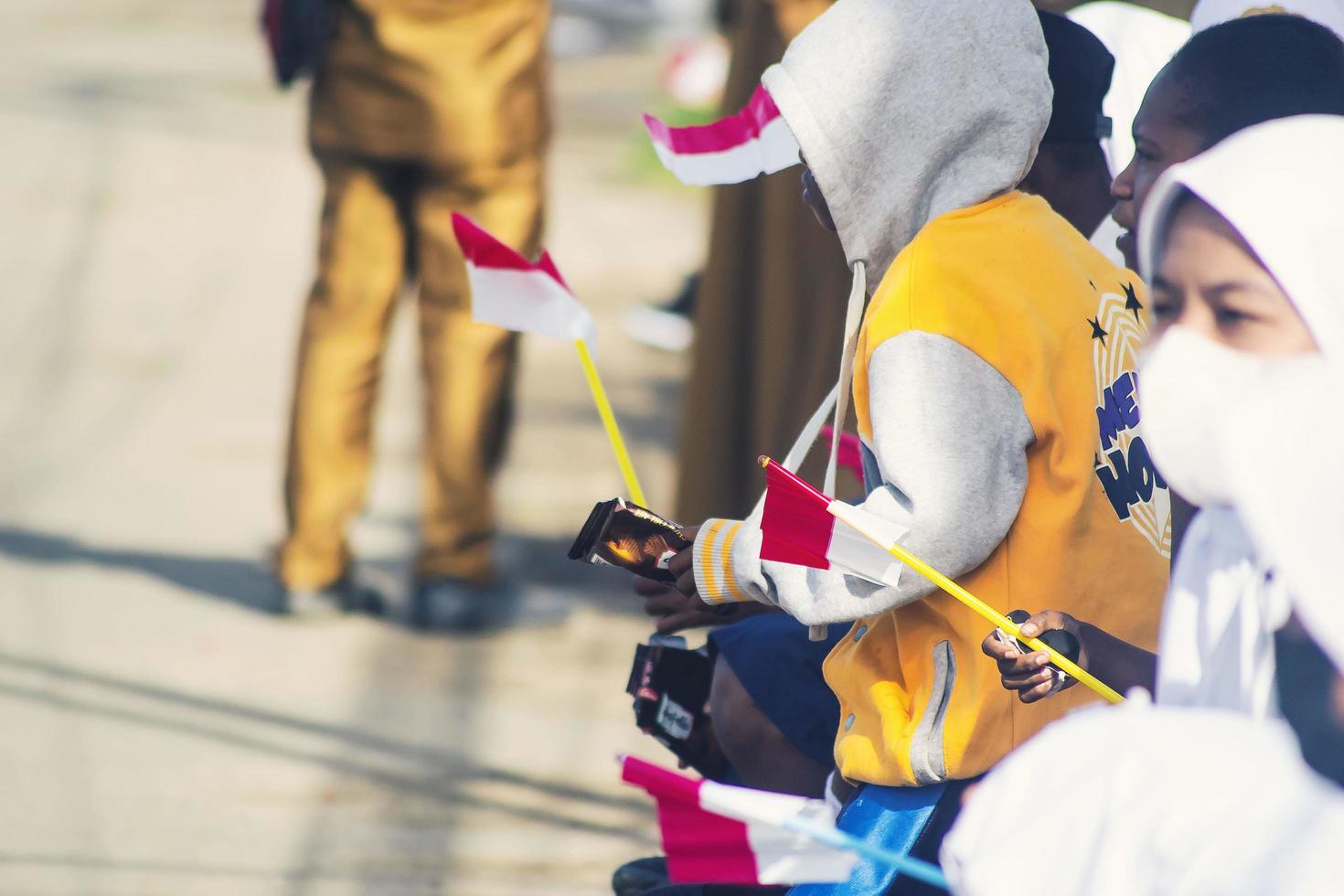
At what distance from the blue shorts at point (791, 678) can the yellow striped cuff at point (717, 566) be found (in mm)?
275

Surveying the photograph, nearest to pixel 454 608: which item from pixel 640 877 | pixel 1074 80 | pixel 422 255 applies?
pixel 422 255

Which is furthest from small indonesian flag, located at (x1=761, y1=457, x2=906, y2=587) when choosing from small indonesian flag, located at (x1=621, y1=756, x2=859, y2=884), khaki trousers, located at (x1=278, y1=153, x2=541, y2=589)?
khaki trousers, located at (x1=278, y1=153, x2=541, y2=589)

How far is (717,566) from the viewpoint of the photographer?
216 cm

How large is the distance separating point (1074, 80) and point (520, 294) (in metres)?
0.79

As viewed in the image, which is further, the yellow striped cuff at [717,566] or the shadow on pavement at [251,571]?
the shadow on pavement at [251,571]

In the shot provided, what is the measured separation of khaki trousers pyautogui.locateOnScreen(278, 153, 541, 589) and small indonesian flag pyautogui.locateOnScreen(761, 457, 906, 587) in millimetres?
2648

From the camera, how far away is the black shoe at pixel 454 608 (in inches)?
186

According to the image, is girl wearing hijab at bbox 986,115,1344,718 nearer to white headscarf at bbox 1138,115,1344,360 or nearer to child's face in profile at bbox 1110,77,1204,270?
white headscarf at bbox 1138,115,1344,360

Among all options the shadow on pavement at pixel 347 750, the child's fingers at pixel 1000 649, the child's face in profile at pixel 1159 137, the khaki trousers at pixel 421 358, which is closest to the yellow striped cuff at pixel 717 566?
the child's fingers at pixel 1000 649

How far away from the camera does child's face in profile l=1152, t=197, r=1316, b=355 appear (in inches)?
59.4

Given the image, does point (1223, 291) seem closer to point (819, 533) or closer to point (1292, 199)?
point (1292, 199)

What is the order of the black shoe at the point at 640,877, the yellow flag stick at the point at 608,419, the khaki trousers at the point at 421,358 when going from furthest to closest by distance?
the khaki trousers at the point at 421,358, the black shoe at the point at 640,877, the yellow flag stick at the point at 608,419

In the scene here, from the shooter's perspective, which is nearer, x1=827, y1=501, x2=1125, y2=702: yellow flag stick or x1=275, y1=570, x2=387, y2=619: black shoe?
x1=827, y1=501, x2=1125, y2=702: yellow flag stick

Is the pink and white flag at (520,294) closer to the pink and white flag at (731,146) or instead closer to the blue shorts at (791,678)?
the pink and white flag at (731,146)
